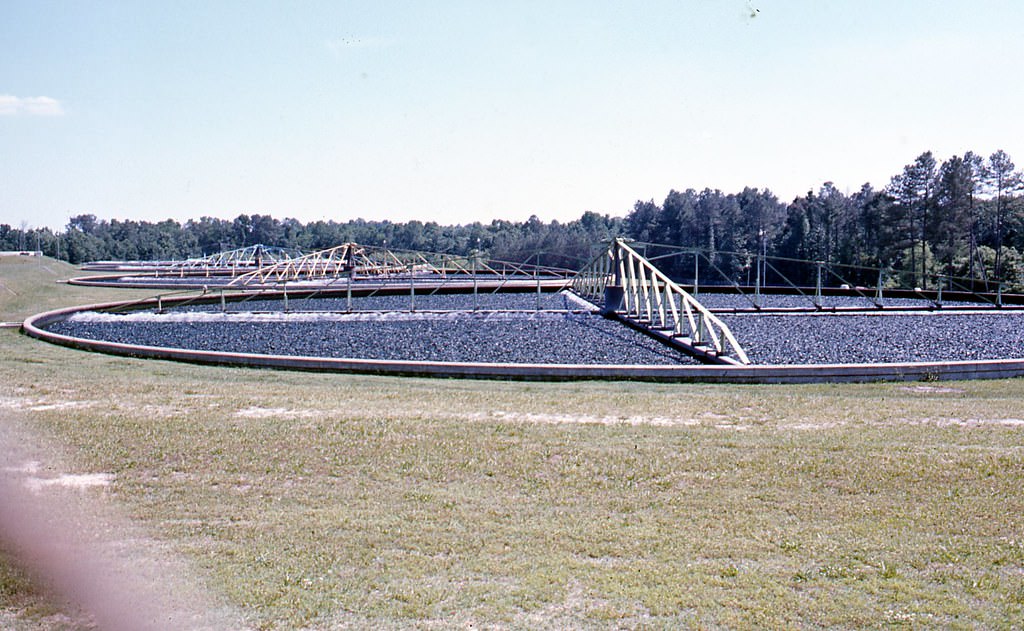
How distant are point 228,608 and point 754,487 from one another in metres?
3.74

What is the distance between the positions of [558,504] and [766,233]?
73.9 meters

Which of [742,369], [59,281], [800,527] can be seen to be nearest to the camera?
[800,527]

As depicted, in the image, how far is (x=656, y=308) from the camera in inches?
824

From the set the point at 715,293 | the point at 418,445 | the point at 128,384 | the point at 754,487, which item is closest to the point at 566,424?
the point at 418,445

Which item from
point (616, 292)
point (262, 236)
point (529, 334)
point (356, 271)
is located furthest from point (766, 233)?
point (262, 236)

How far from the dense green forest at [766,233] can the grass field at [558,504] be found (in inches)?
521

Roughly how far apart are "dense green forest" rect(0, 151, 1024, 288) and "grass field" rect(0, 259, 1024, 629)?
13235mm

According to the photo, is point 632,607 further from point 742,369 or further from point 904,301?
point 904,301

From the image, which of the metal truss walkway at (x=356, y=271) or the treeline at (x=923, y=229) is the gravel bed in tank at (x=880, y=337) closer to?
the treeline at (x=923, y=229)

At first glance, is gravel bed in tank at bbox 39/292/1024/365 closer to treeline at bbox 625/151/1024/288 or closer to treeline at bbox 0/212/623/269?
treeline at bbox 625/151/1024/288

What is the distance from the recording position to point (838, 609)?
4.14m

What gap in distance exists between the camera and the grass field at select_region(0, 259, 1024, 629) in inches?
166

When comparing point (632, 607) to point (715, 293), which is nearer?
point (632, 607)

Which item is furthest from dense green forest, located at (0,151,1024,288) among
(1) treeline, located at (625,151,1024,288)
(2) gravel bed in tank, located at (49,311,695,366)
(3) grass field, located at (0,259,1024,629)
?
(3) grass field, located at (0,259,1024,629)
